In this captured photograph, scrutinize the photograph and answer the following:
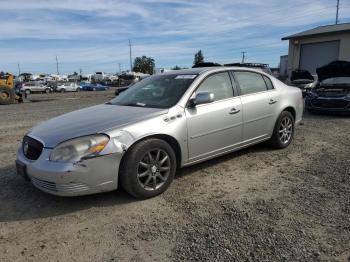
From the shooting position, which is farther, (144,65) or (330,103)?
(144,65)

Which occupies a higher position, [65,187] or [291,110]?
[291,110]

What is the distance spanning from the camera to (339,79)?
1085cm

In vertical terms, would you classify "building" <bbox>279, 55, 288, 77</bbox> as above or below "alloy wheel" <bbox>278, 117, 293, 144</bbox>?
above

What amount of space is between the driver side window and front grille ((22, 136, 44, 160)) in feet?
7.03

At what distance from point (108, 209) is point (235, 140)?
2214mm

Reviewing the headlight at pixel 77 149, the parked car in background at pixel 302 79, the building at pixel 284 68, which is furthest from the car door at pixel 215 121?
the building at pixel 284 68

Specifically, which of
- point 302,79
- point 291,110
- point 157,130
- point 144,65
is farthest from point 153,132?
point 144,65

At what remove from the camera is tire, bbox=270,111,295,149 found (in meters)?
5.91

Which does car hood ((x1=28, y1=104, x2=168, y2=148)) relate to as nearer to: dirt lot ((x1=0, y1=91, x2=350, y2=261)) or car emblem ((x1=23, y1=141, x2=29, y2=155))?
car emblem ((x1=23, y1=141, x2=29, y2=155))

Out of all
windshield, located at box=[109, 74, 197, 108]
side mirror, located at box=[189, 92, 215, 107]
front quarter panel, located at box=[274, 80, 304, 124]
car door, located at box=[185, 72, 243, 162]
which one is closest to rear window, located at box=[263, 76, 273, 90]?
front quarter panel, located at box=[274, 80, 304, 124]

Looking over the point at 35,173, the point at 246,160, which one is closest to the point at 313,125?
the point at 246,160

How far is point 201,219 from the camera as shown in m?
3.51

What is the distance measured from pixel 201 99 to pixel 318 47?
22.8 m

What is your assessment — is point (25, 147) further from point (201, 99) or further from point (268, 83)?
point (268, 83)
